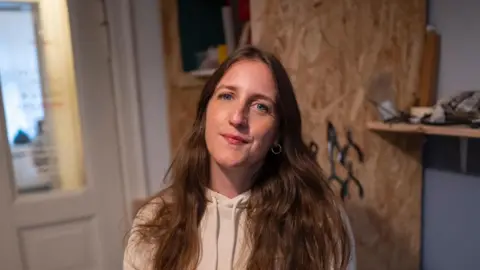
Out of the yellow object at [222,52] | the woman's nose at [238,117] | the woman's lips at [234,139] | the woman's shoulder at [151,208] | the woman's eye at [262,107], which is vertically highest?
the yellow object at [222,52]

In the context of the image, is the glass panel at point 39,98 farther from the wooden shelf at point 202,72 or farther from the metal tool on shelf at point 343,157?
the metal tool on shelf at point 343,157

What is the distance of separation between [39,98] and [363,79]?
150cm

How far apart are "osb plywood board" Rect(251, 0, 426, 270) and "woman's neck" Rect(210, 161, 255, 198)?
14.9 inches

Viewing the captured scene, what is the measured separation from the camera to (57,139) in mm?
2090

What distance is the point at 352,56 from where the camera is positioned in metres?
1.40

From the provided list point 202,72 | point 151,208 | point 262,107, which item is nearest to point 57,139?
point 202,72

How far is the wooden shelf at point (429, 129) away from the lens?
1.15m

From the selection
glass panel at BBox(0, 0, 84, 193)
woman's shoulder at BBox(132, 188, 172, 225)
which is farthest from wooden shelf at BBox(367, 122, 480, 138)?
glass panel at BBox(0, 0, 84, 193)

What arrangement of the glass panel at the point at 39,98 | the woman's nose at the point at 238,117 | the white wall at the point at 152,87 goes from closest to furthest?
the woman's nose at the point at 238,117
the glass panel at the point at 39,98
the white wall at the point at 152,87

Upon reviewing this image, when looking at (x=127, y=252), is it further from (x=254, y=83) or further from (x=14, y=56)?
(x=14, y=56)

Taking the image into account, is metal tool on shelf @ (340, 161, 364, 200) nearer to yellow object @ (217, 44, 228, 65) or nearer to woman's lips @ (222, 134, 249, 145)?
woman's lips @ (222, 134, 249, 145)

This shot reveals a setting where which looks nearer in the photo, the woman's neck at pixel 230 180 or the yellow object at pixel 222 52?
the woman's neck at pixel 230 180

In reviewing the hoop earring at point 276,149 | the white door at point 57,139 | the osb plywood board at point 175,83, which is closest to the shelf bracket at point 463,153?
the hoop earring at point 276,149

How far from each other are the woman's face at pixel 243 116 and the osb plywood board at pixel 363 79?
1.16ft
